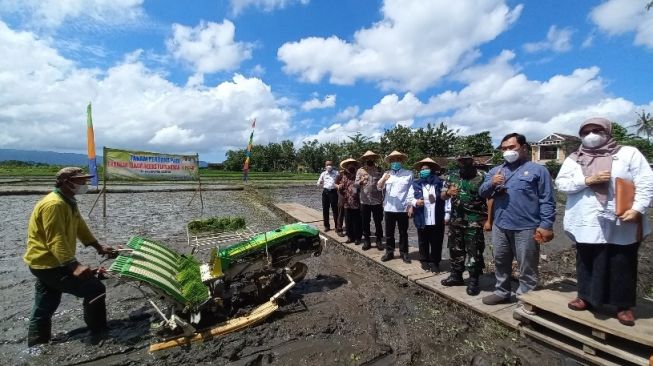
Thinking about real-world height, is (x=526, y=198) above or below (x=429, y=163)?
below

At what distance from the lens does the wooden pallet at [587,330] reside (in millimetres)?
2627

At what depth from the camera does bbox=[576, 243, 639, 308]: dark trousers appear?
277 centimetres

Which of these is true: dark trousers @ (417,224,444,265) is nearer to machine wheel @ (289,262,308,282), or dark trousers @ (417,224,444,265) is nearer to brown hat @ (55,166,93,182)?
machine wheel @ (289,262,308,282)

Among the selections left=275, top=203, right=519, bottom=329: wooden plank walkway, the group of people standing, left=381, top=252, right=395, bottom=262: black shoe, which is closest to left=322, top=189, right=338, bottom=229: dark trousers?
left=275, top=203, right=519, bottom=329: wooden plank walkway

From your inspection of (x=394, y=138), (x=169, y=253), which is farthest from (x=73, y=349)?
(x=394, y=138)

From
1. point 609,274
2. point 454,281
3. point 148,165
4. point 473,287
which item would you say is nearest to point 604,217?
point 609,274

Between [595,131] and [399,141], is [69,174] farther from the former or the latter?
[399,141]

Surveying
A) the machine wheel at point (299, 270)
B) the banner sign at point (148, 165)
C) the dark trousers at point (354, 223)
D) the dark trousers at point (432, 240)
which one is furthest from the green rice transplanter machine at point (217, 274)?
the banner sign at point (148, 165)

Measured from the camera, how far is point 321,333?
3.66 meters

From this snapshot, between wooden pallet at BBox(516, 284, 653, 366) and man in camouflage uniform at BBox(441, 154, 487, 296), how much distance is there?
0.85m

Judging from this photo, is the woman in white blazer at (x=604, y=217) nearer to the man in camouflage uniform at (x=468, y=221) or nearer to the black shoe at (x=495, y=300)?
the black shoe at (x=495, y=300)

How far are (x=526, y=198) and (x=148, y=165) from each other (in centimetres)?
1113

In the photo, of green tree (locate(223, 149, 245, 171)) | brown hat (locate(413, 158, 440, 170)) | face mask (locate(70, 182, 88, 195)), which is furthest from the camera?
green tree (locate(223, 149, 245, 171))

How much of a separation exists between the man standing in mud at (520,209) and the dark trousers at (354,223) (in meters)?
3.42
